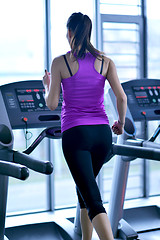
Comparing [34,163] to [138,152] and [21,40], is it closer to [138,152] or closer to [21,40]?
[138,152]

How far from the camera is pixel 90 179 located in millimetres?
2012

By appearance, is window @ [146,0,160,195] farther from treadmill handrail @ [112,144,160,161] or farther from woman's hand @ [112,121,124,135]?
woman's hand @ [112,121,124,135]

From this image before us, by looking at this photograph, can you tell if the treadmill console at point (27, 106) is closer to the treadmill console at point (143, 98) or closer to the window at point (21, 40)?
the treadmill console at point (143, 98)

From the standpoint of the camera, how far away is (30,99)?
2766 mm

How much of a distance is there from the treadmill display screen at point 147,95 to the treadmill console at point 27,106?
0.69m

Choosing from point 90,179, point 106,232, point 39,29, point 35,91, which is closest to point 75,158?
point 90,179

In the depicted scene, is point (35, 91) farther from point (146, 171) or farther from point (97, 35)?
point (146, 171)

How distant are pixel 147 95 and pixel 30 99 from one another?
99cm

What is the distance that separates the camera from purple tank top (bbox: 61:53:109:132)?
6.73 feet

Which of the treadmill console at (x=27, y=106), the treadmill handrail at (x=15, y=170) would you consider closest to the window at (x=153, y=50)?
the treadmill console at (x=27, y=106)

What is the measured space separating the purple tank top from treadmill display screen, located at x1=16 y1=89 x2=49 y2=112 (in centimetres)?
67

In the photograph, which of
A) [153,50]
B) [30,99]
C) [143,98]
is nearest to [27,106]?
[30,99]

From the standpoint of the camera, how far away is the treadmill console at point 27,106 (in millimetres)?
2654

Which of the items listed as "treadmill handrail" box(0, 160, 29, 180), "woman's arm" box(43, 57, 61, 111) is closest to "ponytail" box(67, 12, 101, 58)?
"woman's arm" box(43, 57, 61, 111)
